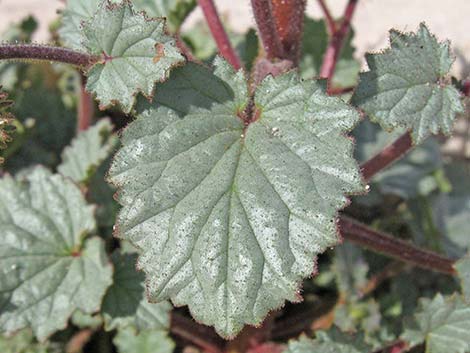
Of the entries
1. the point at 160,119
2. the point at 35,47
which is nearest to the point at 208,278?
the point at 160,119

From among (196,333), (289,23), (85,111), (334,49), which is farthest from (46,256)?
(334,49)

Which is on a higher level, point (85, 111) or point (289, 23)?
point (289, 23)

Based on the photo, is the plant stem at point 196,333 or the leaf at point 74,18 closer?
the leaf at point 74,18

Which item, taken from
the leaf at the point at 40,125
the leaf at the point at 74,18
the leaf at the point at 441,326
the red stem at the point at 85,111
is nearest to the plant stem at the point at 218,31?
the leaf at the point at 74,18

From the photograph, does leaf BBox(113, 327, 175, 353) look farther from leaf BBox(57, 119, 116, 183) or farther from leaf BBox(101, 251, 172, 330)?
leaf BBox(57, 119, 116, 183)

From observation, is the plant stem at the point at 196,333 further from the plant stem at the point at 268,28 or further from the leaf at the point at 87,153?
the plant stem at the point at 268,28

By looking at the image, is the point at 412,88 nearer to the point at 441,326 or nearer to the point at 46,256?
the point at 441,326
